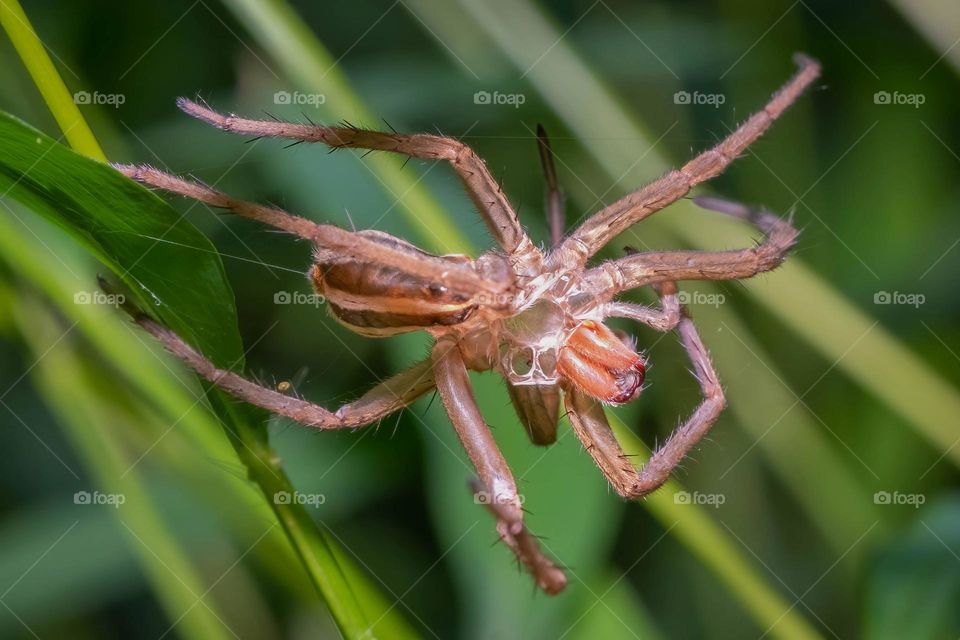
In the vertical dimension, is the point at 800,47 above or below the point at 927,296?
above

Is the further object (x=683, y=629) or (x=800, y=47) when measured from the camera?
(x=800, y=47)

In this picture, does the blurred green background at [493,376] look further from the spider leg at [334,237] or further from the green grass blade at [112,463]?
the spider leg at [334,237]

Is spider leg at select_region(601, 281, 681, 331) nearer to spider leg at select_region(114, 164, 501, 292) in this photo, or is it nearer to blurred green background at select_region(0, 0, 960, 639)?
blurred green background at select_region(0, 0, 960, 639)

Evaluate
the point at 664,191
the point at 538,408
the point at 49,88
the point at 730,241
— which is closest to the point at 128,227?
the point at 49,88

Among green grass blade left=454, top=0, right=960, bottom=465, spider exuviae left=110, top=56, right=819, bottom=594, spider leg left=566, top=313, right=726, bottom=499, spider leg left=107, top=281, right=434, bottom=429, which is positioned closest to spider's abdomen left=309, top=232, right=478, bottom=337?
spider exuviae left=110, top=56, right=819, bottom=594

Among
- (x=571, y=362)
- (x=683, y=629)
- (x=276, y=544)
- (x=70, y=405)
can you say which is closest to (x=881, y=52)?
(x=571, y=362)

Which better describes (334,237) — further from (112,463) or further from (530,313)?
(112,463)

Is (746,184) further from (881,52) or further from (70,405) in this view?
(70,405)
